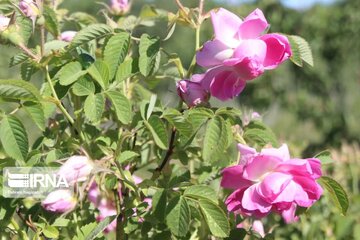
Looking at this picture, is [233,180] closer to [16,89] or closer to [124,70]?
[124,70]

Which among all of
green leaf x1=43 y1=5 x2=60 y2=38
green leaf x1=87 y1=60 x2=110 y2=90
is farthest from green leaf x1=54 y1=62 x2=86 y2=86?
green leaf x1=43 y1=5 x2=60 y2=38

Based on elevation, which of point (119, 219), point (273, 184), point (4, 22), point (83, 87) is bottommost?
point (119, 219)

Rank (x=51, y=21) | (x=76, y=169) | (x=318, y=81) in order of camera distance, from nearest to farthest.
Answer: (x=76, y=169) < (x=51, y=21) < (x=318, y=81)

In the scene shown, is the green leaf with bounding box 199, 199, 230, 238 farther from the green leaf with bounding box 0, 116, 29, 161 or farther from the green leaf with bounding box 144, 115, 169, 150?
the green leaf with bounding box 0, 116, 29, 161

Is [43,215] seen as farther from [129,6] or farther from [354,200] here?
[354,200]

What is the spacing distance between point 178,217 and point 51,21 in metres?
0.42

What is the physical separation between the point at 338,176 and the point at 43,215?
1.51 meters

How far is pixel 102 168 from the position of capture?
101 cm

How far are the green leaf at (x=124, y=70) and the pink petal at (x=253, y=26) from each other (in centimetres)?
20

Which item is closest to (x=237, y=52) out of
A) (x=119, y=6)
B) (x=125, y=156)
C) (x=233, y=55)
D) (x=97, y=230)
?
(x=233, y=55)

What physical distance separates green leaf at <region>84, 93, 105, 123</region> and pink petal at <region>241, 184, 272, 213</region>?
26 centimetres

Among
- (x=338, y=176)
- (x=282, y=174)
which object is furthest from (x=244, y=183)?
(x=338, y=176)

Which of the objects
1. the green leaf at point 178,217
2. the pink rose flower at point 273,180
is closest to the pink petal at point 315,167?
the pink rose flower at point 273,180

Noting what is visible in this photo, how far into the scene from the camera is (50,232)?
115 cm
